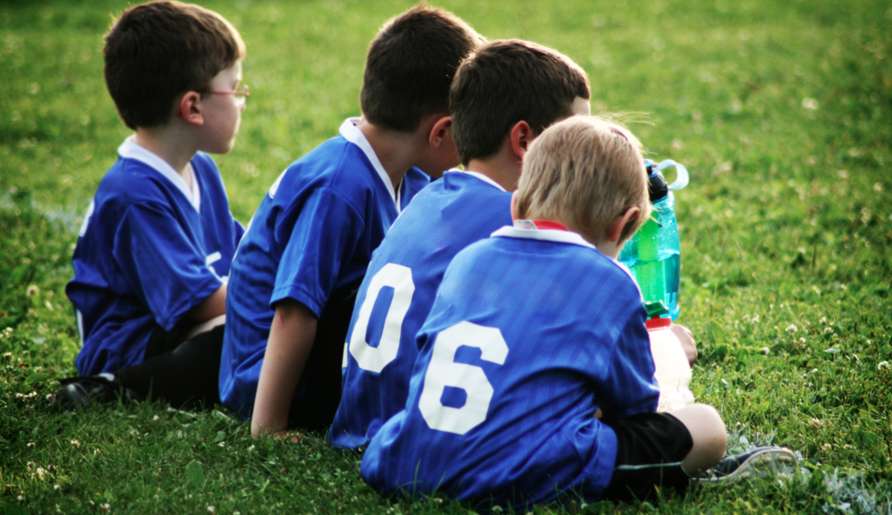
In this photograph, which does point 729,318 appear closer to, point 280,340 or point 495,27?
point 280,340

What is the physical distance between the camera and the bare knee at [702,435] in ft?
10.2

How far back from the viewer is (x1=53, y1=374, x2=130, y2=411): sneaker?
4.17 m

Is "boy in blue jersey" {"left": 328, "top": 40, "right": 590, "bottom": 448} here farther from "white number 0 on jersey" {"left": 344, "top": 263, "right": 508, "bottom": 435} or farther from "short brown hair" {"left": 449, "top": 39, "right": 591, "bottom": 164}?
"white number 0 on jersey" {"left": 344, "top": 263, "right": 508, "bottom": 435}

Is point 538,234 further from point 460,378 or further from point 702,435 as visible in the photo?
point 702,435

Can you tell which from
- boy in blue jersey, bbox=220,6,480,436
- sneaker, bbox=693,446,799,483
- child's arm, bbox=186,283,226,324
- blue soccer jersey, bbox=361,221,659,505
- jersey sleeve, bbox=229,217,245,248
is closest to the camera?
blue soccer jersey, bbox=361,221,659,505

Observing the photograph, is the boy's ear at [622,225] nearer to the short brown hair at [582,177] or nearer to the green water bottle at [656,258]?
the short brown hair at [582,177]

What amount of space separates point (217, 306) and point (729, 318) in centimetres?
235

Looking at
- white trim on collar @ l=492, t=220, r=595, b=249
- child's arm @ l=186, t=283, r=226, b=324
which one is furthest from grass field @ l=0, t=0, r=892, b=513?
white trim on collar @ l=492, t=220, r=595, b=249

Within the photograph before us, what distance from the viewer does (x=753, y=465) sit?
10.6 ft

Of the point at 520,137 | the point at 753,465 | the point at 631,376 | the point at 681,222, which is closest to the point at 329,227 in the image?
the point at 520,137

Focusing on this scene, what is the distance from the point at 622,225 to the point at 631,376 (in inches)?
18.1

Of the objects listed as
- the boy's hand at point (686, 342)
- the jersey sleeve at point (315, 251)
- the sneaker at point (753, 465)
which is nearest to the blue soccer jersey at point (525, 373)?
the sneaker at point (753, 465)

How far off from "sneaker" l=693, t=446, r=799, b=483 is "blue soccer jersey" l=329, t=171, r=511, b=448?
1009 mm

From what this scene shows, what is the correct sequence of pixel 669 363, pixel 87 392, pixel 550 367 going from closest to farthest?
pixel 550 367, pixel 669 363, pixel 87 392
